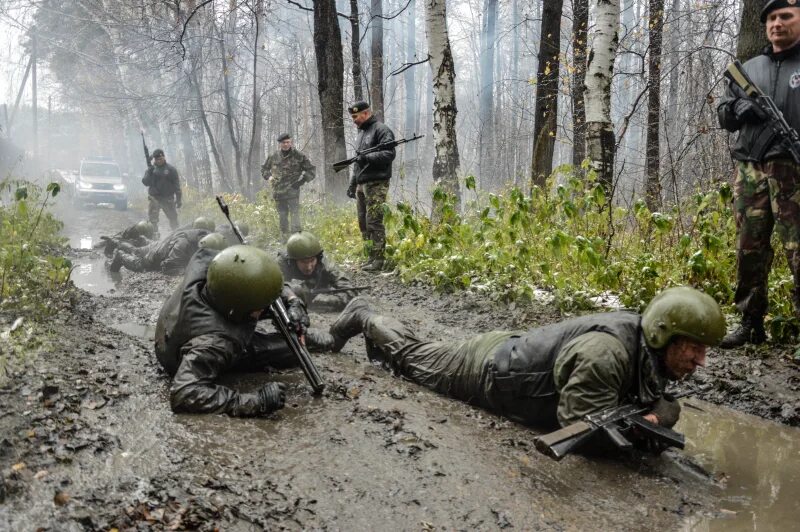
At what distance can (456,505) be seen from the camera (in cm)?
283

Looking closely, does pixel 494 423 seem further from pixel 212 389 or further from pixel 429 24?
pixel 429 24

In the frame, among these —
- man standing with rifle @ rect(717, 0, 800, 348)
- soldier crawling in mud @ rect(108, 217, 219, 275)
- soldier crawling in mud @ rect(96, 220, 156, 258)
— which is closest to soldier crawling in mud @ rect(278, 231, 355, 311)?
soldier crawling in mud @ rect(108, 217, 219, 275)

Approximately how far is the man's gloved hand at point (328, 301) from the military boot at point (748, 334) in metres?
3.91

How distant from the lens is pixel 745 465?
345 cm

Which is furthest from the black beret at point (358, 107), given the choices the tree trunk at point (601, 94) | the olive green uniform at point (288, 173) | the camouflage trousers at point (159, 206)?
the camouflage trousers at point (159, 206)

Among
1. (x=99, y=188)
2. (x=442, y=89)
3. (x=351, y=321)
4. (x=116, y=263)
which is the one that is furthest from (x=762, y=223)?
(x=99, y=188)

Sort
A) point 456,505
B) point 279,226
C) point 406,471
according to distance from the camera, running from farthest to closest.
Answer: point 279,226 → point 406,471 → point 456,505

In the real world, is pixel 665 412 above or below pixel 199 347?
below

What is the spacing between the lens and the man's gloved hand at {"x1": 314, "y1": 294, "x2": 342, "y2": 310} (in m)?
6.91

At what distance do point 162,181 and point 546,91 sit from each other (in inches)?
357

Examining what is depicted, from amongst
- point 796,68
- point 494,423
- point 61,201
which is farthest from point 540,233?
point 61,201

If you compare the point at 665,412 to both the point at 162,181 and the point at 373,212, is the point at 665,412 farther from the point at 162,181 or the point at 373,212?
the point at 162,181

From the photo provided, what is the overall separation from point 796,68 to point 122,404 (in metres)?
4.96

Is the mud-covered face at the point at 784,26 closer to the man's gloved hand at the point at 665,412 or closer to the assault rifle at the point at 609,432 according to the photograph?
the man's gloved hand at the point at 665,412
